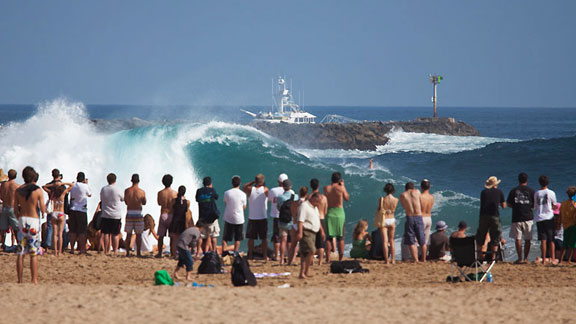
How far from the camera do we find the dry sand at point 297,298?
26.1 feet

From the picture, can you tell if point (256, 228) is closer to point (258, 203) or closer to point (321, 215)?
point (258, 203)

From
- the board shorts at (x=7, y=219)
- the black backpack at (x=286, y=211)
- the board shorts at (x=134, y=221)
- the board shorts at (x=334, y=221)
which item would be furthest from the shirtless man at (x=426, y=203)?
the board shorts at (x=7, y=219)

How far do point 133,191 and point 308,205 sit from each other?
3.20m

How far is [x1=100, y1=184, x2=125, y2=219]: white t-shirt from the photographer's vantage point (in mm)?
12039

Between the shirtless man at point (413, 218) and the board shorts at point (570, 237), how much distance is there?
2061 mm

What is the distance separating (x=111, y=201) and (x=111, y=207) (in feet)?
0.33

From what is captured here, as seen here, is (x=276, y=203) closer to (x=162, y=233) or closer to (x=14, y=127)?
(x=162, y=233)

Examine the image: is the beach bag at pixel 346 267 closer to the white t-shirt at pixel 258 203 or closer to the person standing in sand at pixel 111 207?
the white t-shirt at pixel 258 203

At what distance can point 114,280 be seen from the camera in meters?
10.3

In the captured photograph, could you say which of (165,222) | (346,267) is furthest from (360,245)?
(165,222)

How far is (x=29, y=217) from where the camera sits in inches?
367

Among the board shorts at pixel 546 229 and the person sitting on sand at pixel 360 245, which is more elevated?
the board shorts at pixel 546 229

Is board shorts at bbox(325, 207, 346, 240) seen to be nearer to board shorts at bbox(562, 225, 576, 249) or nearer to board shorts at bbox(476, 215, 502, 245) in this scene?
board shorts at bbox(476, 215, 502, 245)

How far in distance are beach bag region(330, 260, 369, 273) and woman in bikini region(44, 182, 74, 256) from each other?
4.27 m
